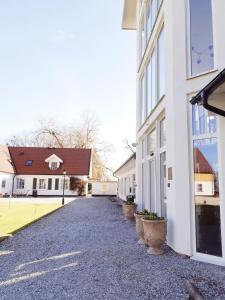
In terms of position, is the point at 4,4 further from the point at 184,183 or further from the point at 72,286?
the point at 72,286

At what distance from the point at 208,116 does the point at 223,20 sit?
6.12 feet

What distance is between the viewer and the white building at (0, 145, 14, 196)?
27.5 m

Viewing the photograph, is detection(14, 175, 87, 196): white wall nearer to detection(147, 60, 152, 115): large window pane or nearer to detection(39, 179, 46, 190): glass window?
detection(39, 179, 46, 190): glass window

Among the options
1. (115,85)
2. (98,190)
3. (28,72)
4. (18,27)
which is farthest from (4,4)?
(98,190)

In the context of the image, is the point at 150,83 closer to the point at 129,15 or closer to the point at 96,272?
the point at 96,272

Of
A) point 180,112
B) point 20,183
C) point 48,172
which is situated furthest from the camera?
point 48,172

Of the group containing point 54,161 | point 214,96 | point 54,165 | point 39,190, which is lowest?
point 39,190

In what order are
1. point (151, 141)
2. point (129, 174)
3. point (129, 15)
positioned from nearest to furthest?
point (151, 141)
point (129, 15)
point (129, 174)

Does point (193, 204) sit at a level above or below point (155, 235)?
above

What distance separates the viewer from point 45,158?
3250 cm

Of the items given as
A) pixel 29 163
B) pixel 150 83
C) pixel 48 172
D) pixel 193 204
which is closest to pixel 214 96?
pixel 193 204

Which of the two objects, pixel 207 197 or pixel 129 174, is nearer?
pixel 207 197

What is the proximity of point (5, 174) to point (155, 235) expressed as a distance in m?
26.0

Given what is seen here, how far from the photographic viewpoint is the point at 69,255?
17.4 ft
